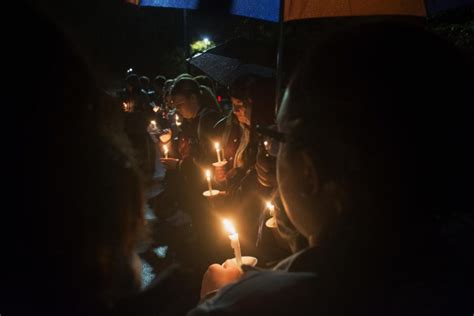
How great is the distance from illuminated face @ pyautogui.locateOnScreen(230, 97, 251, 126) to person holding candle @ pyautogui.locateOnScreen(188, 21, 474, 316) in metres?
3.18

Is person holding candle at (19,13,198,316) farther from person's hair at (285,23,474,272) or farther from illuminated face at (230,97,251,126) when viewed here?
illuminated face at (230,97,251,126)

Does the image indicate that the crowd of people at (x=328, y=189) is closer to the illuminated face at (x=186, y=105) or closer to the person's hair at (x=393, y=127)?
the person's hair at (x=393, y=127)

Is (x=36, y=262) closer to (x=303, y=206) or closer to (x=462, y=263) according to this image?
(x=303, y=206)

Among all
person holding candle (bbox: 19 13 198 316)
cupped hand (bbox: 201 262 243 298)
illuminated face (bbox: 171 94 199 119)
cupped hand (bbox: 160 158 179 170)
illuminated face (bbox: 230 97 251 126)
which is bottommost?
cupped hand (bbox: 201 262 243 298)

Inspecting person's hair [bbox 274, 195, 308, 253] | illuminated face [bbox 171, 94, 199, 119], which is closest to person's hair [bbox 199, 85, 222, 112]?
illuminated face [bbox 171, 94, 199, 119]

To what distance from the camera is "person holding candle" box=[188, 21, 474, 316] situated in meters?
1.00

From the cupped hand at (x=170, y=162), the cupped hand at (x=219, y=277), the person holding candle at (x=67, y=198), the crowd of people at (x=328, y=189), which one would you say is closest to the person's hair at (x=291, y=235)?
the cupped hand at (x=219, y=277)

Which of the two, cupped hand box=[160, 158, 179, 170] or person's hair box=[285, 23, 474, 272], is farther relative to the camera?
cupped hand box=[160, 158, 179, 170]

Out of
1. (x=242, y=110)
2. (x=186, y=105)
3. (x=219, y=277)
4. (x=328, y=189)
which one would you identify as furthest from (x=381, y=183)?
(x=186, y=105)

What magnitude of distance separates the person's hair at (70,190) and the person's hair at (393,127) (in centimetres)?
62

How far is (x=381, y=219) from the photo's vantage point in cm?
106

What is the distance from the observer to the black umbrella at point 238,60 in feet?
17.6

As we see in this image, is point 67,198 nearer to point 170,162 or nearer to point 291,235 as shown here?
point 291,235

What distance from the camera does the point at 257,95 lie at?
4246mm
